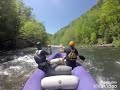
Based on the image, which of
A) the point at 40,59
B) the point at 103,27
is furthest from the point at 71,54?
the point at 103,27

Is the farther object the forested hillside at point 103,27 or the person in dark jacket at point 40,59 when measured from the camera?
the forested hillside at point 103,27

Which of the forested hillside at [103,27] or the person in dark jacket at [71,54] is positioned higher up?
the forested hillside at [103,27]

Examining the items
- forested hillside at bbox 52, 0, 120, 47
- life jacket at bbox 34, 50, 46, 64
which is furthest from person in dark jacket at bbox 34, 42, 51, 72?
forested hillside at bbox 52, 0, 120, 47

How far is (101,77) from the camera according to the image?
12.7 meters

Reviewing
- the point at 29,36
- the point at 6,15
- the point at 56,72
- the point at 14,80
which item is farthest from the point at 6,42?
the point at 56,72

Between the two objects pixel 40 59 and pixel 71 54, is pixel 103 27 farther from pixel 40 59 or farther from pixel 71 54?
pixel 40 59

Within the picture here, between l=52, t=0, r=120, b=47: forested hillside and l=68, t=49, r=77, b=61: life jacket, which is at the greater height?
l=52, t=0, r=120, b=47: forested hillside

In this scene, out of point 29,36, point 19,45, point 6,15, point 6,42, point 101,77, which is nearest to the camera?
point 101,77

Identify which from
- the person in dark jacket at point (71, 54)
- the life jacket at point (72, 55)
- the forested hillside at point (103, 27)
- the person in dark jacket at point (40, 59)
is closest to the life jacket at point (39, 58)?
the person in dark jacket at point (40, 59)

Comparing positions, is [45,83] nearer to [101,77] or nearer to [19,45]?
[101,77]

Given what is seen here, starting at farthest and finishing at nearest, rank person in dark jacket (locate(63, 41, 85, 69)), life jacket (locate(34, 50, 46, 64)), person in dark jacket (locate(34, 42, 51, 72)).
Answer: person in dark jacket (locate(63, 41, 85, 69)) → life jacket (locate(34, 50, 46, 64)) → person in dark jacket (locate(34, 42, 51, 72))

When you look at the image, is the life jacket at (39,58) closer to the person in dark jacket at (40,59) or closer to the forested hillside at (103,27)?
the person in dark jacket at (40,59)

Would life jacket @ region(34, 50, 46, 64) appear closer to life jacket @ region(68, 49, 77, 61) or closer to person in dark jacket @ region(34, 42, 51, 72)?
person in dark jacket @ region(34, 42, 51, 72)

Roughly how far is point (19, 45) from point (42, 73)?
37.5m
